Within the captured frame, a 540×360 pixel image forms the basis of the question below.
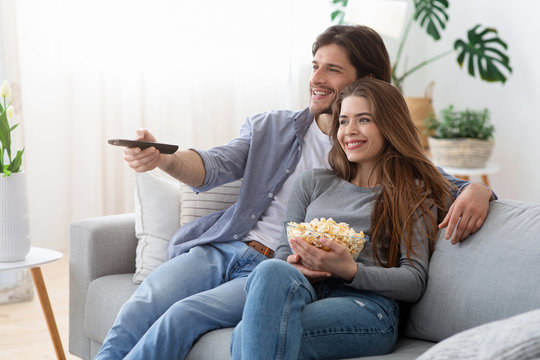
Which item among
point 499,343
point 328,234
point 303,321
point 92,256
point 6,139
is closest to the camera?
point 499,343

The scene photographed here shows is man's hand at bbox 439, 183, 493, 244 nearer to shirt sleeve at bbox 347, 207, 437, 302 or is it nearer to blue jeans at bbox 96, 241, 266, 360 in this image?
shirt sleeve at bbox 347, 207, 437, 302

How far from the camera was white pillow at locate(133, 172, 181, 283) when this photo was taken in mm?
2066

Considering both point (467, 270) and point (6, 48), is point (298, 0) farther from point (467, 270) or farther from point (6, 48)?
point (467, 270)

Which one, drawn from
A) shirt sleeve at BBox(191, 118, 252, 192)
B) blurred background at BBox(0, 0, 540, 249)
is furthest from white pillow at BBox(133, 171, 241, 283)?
blurred background at BBox(0, 0, 540, 249)

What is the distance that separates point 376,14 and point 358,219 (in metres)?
2.43

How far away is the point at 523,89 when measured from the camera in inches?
167

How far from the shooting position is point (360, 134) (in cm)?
177

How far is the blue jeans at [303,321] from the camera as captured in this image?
1.32 m

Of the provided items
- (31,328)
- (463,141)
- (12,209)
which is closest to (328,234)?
(12,209)

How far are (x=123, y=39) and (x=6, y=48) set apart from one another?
95cm

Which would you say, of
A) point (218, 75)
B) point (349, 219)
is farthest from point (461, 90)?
point (349, 219)

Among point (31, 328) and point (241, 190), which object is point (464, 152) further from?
point (31, 328)

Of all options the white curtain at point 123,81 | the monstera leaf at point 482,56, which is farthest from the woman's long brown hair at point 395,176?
the monstera leaf at point 482,56

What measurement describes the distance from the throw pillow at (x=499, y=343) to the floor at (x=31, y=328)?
72.1 inches
